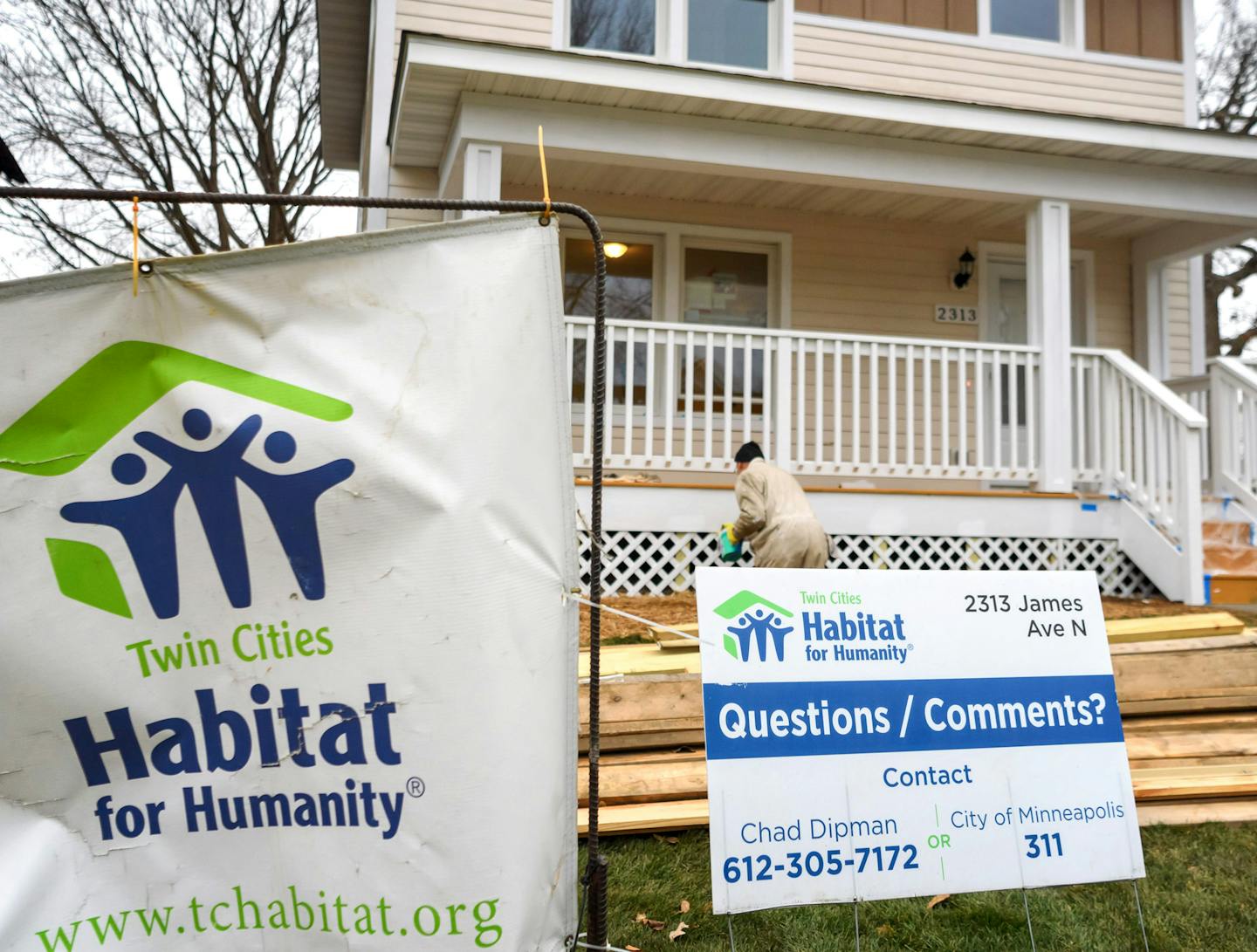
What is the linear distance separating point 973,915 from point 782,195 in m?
8.20

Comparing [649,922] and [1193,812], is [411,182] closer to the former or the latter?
[649,922]

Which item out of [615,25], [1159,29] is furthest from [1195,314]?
[615,25]

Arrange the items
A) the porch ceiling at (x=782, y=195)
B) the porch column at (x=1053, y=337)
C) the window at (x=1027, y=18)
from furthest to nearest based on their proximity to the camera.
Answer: the window at (x=1027, y=18)
the porch ceiling at (x=782, y=195)
the porch column at (x=1053, y=337)

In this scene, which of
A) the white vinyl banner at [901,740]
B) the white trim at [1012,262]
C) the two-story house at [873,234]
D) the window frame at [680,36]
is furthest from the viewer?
the white trim at [1012,262]

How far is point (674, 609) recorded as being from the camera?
7207 mm

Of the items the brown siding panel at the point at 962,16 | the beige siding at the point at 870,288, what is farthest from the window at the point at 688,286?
the brown siding panel at the point at 962,16

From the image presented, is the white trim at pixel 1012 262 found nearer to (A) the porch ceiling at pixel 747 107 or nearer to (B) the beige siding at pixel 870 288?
(B) the beige siding at pixel 870 288

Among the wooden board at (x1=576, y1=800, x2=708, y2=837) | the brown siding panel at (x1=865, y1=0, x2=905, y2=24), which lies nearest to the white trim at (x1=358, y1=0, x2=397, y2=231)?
the brown siding panel at (x1=865, y1=0, x2=905, y2=24)

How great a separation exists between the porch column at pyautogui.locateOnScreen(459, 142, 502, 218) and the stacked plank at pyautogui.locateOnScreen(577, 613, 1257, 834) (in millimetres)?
4480

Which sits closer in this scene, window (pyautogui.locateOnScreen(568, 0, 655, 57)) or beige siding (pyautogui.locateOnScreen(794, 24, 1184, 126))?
window (pyautogui.locateOnScreen(568, 0, 655, 57))

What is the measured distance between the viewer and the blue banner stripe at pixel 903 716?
2.58 m

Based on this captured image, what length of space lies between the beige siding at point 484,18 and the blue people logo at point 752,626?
8.12 m

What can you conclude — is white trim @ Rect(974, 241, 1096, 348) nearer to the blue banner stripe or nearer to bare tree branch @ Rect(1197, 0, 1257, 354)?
the blue banner stripe

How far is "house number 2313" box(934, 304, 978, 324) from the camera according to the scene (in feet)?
35.4
